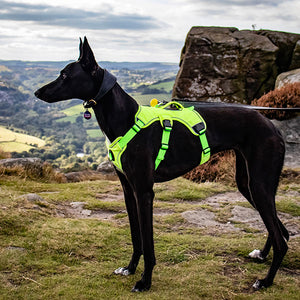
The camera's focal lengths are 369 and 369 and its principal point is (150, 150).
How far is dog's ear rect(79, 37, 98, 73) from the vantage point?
11.6ft

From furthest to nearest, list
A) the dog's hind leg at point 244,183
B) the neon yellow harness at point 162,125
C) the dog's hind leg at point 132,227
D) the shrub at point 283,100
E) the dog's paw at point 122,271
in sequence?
the shrub at point 283,100, the dog's hind leg at point 244,183, the dog's paw at point 122,271, the dog's hind leg at point 132,227, the neon yellow harness at point 162,125

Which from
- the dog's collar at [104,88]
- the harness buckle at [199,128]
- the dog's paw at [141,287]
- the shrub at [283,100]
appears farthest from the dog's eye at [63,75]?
the shrub at [283,100]

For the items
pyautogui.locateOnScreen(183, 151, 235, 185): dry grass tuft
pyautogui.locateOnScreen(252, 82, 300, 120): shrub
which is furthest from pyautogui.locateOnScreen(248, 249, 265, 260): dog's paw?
pyautogui.locateOnScreen(252, 82, 300, 120): shrub

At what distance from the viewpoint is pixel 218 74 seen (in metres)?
14.2

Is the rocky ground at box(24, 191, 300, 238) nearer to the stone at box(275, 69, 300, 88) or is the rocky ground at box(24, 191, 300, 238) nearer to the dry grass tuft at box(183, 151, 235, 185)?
the dry grass tuft at box(183, 151, 235, 185)

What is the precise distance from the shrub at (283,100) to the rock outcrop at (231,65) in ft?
10.3

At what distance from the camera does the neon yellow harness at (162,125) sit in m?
3.77

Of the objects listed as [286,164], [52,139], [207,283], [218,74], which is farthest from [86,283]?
[52,139]

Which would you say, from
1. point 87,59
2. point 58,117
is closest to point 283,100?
point 87,59

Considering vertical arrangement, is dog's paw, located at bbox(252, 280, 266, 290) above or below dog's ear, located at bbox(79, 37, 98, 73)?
below

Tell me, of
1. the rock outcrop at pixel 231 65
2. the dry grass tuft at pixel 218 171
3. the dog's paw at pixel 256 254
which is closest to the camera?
the dog's paw at pixel 256 254

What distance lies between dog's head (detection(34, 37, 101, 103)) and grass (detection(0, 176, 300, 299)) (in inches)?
79.4

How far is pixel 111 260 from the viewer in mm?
4738

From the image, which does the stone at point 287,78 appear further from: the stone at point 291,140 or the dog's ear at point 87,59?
the dog's ear at point 87,59
